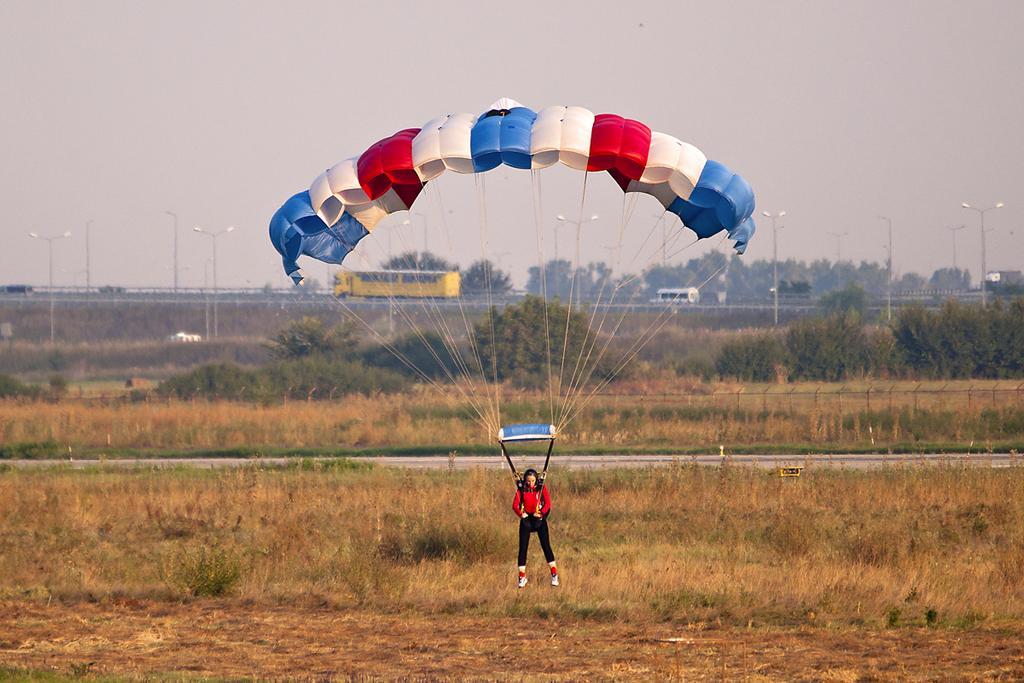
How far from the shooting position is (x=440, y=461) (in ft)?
108

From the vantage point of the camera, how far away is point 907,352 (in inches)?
2274

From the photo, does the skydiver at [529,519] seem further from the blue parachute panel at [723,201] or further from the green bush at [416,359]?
the green bush at [416,359]

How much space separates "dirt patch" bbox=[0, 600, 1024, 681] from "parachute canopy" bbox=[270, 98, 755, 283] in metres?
5.97

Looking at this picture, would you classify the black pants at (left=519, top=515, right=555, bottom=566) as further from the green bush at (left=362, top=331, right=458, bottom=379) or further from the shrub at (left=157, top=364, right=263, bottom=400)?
the green bush at (left=362, top=331, right=458, bottom=379)

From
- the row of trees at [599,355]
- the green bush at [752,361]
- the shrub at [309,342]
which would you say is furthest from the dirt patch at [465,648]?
the shrub at [309,342]

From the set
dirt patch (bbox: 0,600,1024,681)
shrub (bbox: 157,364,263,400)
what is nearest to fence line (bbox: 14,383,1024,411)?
shrub (bbox: 157,364,263,400)

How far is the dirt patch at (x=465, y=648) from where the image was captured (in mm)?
11727

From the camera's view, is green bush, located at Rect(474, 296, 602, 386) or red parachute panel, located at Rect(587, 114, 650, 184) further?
green bush, located at Rect(474, 296, 602, 386)

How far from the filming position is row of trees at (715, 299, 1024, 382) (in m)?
56.5

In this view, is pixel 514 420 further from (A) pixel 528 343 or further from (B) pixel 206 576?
(B) pixel 206 576

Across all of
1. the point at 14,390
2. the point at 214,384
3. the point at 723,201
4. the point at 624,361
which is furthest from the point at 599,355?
the point at 723,201

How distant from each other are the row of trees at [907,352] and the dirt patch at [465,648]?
43377 millimetres

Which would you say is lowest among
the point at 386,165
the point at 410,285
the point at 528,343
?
the point at 528,343

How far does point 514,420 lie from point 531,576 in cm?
2309
